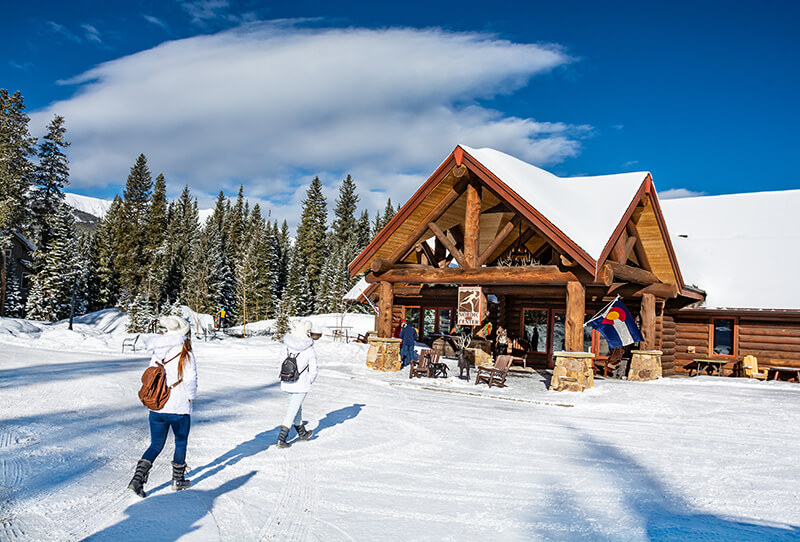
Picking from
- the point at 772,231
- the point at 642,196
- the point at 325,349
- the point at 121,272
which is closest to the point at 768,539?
the point at 642,196

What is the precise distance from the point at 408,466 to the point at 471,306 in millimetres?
9763

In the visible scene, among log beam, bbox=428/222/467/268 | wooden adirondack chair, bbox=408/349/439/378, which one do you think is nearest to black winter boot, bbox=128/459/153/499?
wooden adirondack chair, bbox=408/349/439/378

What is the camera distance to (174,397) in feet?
18.7

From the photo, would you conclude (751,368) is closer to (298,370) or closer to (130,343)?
(298,370)

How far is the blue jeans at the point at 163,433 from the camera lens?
568 centimetres

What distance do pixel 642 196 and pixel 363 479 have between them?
43.7ft

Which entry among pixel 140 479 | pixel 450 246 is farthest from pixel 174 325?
pixel 450 246

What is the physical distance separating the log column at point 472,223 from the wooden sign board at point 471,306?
752 mm

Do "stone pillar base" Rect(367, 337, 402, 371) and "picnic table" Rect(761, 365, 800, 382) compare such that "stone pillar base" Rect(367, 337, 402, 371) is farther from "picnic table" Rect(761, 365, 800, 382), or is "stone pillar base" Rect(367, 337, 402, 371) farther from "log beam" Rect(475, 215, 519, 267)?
"picnic table" Rect(761, 365, 800, 382)

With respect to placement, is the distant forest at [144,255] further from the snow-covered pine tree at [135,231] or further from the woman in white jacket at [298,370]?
the woman in white jacket at [298,370]

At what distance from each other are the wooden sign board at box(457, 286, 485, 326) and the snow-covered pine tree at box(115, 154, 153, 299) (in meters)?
42.2

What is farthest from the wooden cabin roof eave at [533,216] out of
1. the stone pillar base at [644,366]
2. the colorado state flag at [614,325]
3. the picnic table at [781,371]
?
the picnic table at [781,371]

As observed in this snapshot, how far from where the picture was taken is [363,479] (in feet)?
21.2

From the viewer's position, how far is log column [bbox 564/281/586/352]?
14.2 m
